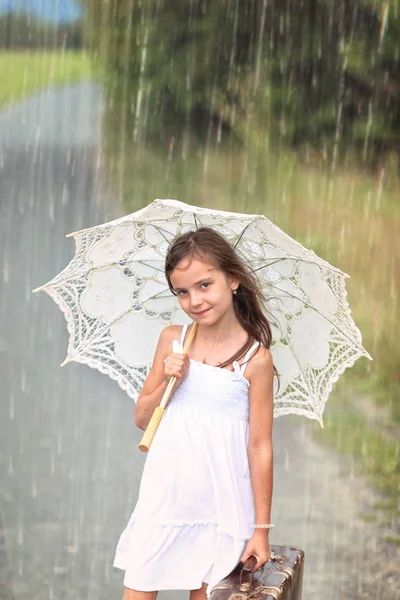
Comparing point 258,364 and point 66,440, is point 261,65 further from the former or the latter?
point 258,364

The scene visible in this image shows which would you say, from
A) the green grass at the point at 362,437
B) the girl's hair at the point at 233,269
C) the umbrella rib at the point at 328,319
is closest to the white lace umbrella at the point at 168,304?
the umbrella rib at the point at 328,319

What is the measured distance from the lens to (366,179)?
16.8ft

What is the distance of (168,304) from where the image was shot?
2.29m

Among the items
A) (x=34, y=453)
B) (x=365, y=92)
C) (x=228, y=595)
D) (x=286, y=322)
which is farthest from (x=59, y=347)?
(x=228, y=595)

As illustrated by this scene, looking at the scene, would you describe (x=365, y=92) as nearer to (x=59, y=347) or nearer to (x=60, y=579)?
(x=59, y=347)

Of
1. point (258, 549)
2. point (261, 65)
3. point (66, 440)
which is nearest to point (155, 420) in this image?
point (258, 549)

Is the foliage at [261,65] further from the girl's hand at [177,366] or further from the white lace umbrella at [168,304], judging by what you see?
the girl's hand at [177,366]

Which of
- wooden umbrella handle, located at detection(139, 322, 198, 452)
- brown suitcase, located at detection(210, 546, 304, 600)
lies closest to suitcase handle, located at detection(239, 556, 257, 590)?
brown suitcase, located at detection(210, 546, 304, 600)

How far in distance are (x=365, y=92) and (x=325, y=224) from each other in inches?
28.1

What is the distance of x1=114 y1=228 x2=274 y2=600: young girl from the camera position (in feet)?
6.25

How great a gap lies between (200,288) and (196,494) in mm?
398

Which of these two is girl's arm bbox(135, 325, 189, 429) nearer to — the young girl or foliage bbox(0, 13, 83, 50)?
the young girl

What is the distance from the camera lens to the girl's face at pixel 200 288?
194 centimetres

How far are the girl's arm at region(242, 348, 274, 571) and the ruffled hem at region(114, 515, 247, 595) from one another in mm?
40
